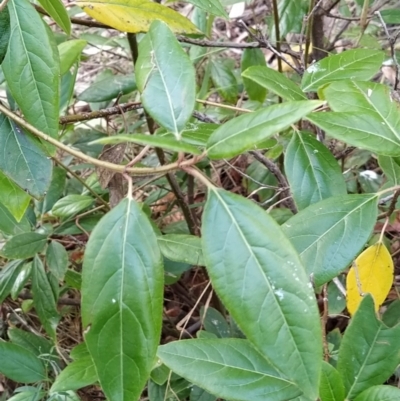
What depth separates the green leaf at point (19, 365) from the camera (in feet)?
3.57

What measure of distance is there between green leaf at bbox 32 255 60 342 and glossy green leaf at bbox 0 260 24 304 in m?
0.06

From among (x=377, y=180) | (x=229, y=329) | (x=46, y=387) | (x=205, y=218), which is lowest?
(x=46, y=387)

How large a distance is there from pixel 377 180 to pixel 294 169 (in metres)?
0.71

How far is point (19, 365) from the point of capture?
110 cm

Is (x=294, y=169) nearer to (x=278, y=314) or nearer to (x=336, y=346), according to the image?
(x=278, y=314)

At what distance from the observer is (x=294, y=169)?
76cm

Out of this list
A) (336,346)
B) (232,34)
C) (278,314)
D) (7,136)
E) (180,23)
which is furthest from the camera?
(232,34)

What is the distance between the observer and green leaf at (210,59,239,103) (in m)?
1.46

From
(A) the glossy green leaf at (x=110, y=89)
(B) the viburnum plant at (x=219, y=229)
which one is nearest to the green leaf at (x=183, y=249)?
(B) the viburnum plant at (x=219, y=229)

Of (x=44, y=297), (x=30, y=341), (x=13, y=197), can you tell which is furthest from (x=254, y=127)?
(x=30, y=341)

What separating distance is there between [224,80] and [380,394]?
3.39 feet

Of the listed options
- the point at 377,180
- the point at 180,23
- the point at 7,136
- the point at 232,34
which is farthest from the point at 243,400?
the point at 232,34

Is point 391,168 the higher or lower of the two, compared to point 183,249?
higher

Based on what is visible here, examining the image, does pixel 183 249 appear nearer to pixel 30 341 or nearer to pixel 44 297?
pixel 44 297
